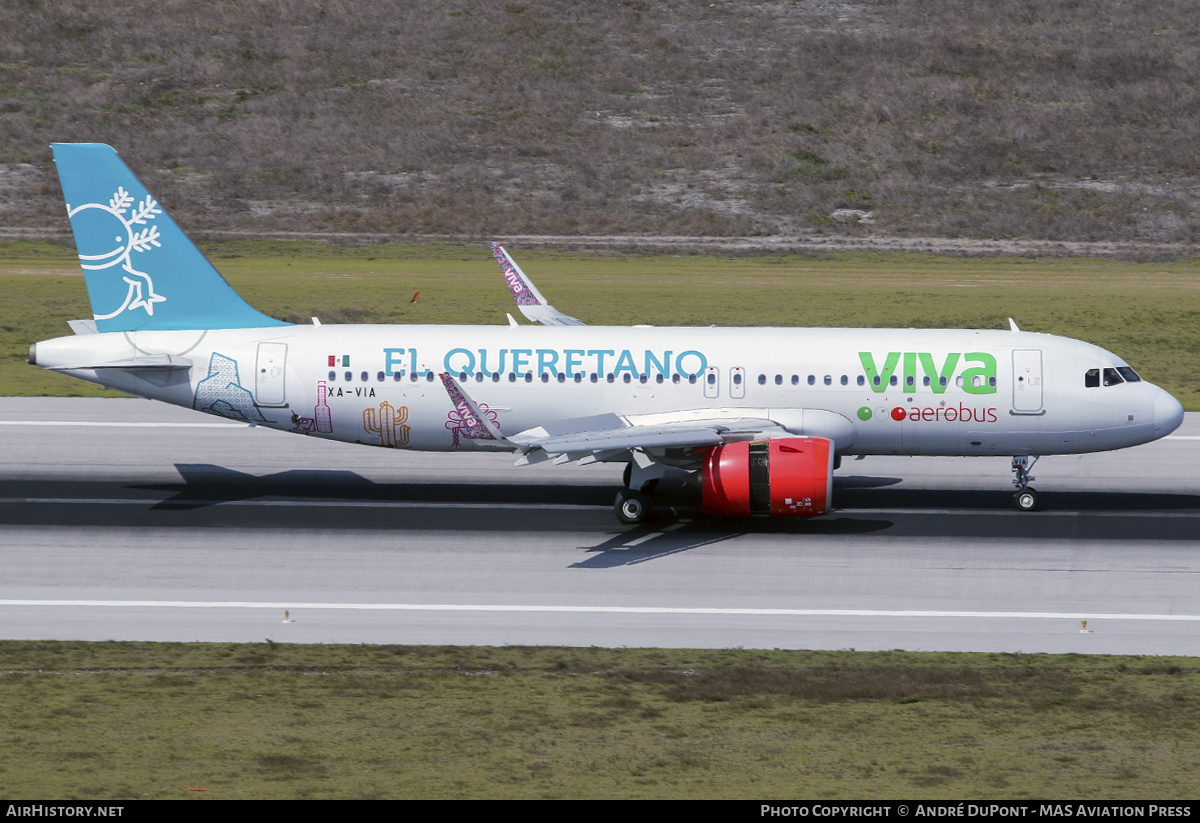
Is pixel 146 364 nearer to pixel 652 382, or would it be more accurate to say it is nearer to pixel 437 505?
pixel 437 505

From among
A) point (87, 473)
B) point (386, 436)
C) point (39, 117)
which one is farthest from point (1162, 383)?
point (39, 117)

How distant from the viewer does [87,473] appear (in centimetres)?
3509

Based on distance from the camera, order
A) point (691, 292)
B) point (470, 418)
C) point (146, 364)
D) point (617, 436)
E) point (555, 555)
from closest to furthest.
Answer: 1. point (555, 555)
2. point (617, 436)
3. point (470, 418)
4. point (146, 364)
5. point (691, 292)

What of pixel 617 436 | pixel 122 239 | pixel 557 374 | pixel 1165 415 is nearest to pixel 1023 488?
pixel 1165 415

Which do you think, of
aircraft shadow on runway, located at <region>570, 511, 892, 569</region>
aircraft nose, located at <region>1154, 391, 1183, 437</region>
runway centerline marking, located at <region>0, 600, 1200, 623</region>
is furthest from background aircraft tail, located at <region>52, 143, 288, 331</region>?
aircraft nose, located at <region>1154, 391, 1183, 437</region>

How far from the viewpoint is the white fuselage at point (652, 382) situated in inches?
1248

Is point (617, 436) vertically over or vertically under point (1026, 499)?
over

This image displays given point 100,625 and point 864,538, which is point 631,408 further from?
point 100,625

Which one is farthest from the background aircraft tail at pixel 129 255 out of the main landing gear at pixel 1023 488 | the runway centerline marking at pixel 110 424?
the main landing gear at pixel 1023 488

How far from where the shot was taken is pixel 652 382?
32094mm

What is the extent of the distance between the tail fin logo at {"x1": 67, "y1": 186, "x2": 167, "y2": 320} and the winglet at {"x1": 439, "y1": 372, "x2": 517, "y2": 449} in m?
8.15

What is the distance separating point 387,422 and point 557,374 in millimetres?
4290

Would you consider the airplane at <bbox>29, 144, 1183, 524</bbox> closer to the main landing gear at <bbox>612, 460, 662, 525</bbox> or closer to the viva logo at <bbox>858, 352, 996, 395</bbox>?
the viva logo at <bbox>858, 352, 996, 395</bbox>

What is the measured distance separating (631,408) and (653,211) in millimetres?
71836
